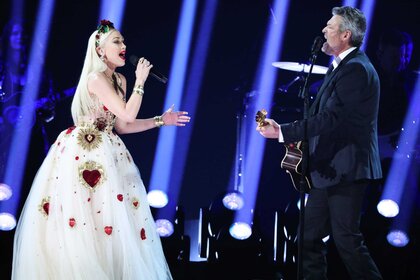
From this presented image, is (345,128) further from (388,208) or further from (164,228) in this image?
(164,228)

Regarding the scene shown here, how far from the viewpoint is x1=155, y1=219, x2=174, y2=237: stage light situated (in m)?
4.99

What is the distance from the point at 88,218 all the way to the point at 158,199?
1.62 meters

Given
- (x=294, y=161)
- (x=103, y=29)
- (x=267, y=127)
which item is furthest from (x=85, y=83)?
(x=294, y=161)

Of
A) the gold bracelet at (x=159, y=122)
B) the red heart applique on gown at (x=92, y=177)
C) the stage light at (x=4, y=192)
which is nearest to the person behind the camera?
the red heart applique on gown at (x=92, y=177)

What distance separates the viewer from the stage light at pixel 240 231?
5.04 m

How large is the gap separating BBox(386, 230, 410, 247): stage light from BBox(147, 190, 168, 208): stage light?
1844mm

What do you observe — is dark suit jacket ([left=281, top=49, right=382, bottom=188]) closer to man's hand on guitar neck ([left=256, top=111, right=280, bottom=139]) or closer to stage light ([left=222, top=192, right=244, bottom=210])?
man's hand on guitar neck ([left=256, top=111, right=280, bottom=139])

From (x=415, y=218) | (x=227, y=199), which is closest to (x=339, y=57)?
(x=227, y=199)

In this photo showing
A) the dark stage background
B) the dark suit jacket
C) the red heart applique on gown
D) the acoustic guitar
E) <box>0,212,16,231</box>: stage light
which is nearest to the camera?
the dark suit jacket

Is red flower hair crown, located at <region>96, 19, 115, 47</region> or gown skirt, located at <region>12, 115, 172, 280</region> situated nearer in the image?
gown skirt, located at <region>12, 115, 172, 280</region>

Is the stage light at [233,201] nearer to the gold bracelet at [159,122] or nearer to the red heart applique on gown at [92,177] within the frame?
the gold bracelet at [159,122]

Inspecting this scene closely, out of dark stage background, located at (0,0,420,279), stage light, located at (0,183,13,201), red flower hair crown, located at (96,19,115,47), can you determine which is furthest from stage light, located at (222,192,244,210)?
red flower hair crown, located at (96,19,115,47)

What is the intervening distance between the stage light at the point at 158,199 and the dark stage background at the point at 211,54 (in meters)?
1.19

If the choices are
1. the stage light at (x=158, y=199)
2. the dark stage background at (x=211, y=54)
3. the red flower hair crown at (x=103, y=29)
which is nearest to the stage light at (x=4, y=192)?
the dark stage background at (x=211, y=54)
